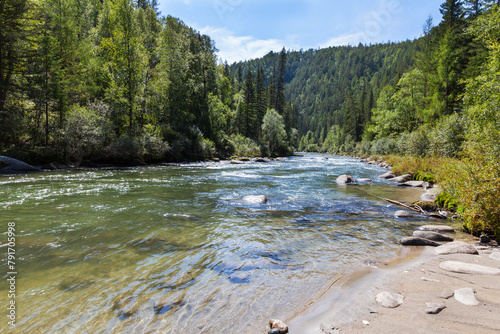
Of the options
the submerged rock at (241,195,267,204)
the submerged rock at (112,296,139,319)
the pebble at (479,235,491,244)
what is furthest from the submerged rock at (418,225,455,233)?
the submerged rock at (112,296,139,319)

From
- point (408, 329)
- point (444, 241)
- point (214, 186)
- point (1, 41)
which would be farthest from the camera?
point (1, 41)

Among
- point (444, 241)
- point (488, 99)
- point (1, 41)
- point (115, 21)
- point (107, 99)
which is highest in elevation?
point (115, 21)

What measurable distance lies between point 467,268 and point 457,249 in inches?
58.7

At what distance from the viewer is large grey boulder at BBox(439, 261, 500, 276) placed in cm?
427

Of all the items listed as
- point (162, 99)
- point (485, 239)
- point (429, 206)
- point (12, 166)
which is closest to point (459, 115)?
point (429, 206)

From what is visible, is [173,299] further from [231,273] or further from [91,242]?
[91,242]

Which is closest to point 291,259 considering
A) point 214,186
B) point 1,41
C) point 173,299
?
point 173,299

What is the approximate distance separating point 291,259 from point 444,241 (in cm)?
477

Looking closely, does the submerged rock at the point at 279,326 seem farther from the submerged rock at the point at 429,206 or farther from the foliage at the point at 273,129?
the foliage at the point at 273,129

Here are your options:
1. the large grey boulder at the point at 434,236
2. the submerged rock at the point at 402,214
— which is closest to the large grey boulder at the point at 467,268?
the large grey boulder at the point at 434,236

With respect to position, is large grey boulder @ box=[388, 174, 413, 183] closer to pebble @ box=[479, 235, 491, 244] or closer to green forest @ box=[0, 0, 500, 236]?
green forest @ box=[0, 0, 500, 236]

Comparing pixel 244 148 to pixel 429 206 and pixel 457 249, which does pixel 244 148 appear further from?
pixel 457 249

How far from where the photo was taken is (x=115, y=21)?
2675cm

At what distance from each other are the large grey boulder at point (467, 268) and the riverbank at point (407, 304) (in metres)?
0.13
